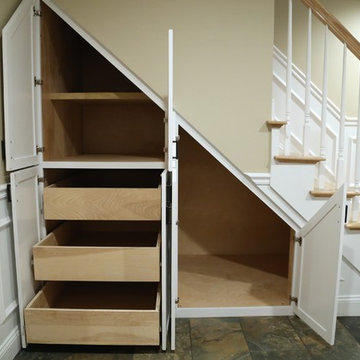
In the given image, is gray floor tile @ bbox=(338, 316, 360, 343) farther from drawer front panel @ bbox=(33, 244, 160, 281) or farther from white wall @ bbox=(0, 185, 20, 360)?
white wall @ bbox=(0, 185, 20, 360)

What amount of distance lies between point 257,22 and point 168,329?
70.1 inches

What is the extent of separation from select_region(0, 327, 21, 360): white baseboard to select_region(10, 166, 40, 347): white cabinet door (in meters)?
0.03

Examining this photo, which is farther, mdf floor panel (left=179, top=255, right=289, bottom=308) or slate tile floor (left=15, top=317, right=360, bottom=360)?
mdf floor panel (left=179, top=255, right=289, bottom=308)

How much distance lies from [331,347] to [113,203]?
4.61 ft

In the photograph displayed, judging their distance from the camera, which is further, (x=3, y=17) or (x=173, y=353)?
(x=173, y=353)

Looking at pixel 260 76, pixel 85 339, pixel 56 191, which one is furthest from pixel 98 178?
pixel 260 76

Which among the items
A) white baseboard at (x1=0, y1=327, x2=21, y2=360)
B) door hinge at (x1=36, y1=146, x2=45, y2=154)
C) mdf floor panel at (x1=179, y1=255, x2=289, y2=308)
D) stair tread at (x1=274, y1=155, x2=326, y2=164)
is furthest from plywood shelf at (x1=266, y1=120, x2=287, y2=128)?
white baseboard at (x1=0, y1=327, x2=21, y2=360)

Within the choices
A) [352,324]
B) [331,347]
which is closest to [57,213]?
[331,347]

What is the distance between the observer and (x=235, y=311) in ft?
7.00

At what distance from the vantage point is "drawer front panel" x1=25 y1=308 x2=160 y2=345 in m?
1.73

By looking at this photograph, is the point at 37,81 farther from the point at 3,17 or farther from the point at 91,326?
the point at 91,326

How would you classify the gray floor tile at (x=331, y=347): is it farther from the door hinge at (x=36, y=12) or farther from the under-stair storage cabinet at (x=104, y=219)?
the door hinge at (x=36, y=12)

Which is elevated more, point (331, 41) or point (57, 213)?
point (331, 41)

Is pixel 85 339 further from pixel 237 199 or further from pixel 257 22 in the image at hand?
pixel 257 22
